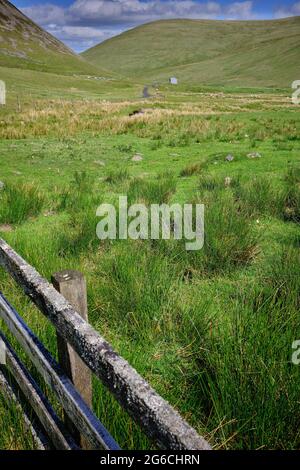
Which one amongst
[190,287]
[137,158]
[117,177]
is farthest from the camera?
[137,158]

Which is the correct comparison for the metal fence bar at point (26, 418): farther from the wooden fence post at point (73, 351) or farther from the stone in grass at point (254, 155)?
the stone in grass at point (254, 155)

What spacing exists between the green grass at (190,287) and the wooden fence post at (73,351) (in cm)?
24

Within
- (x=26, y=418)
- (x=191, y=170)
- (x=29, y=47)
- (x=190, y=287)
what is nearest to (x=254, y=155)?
(x=191, y=170)

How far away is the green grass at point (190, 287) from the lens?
7.75 ft

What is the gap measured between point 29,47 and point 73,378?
404 feet

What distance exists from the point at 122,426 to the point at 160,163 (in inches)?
426

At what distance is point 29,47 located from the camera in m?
109

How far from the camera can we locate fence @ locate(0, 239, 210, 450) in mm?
1375

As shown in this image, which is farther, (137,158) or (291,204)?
(137,158)

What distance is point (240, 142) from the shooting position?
16.7m

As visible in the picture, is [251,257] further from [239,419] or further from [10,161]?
[10,161]

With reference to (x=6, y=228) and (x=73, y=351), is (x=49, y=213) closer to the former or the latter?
(x=6, y=228)

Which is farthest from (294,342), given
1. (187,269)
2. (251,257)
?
(251,257)

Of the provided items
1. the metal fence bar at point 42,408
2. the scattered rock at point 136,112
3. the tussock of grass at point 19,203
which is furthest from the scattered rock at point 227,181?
the scattered rock at point 136,112
